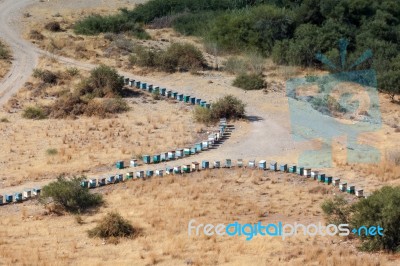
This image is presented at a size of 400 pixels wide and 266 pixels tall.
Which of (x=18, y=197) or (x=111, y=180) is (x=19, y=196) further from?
(x=111, y=180)

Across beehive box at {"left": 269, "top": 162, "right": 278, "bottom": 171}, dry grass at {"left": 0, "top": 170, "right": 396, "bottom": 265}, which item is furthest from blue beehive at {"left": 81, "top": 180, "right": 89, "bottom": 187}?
beehive box at {"left": 269, "top": 162, "right": 278, "bottom": 171}

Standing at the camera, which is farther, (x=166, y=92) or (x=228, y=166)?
(x=166, y=92)

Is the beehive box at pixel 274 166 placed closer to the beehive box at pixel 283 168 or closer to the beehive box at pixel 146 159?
the beehive box at pixel 283 168

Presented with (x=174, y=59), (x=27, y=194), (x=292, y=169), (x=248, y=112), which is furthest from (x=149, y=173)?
(x=174, y=59)

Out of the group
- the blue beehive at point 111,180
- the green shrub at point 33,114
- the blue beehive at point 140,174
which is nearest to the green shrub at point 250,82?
the green shrub at point 33,114

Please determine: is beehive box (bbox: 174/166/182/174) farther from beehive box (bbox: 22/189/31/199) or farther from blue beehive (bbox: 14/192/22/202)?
blue beehive (bbox: 14/192/22/202)

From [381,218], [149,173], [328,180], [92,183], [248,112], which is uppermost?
[381,218]

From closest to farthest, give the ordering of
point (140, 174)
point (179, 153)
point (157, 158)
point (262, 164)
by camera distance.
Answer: point (140, 174)
point (262, 164)
point (157, 158)
point (179, 153)
